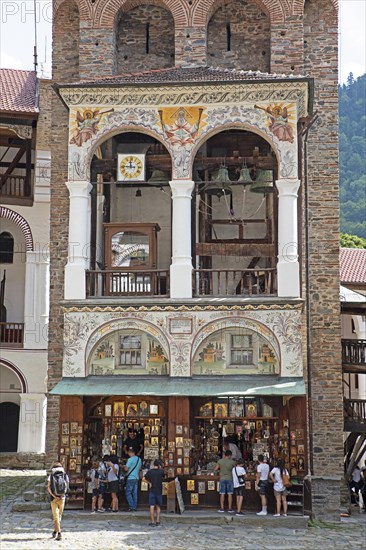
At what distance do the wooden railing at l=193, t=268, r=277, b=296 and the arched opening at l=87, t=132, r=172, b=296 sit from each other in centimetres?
90

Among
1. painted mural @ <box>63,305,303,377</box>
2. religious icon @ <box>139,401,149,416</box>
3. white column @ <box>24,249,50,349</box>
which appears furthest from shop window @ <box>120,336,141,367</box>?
white column @ <box>24,249,50,349</box>

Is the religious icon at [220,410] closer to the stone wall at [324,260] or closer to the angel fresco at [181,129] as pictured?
the stone wall at [324,260]

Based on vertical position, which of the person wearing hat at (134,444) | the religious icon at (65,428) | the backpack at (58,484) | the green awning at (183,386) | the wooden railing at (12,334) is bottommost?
the backpack at (58,484)

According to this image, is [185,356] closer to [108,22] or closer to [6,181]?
[108,22]

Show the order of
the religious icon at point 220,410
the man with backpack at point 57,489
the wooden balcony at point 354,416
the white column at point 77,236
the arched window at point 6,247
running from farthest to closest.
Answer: the arched window at point 6,247, the wooden balcony at point 354,416, the white column at point 77,236, the religious icon at point 220,410, the man with backpack at point 57,489

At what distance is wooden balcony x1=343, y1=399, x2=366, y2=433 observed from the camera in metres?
→ 23.6

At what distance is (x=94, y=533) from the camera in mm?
18172

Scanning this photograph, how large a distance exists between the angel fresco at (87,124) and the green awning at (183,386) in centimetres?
583

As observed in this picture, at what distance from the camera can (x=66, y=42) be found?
2538 cm

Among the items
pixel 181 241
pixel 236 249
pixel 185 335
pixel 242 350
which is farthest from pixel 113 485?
pixel 236 249

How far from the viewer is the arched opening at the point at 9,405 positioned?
31.6m

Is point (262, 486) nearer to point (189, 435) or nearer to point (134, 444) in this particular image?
point (189, 435)

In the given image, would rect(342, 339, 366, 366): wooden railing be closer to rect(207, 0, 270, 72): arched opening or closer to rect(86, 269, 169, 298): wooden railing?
rect(86, 269, 169, 298): wooden railing

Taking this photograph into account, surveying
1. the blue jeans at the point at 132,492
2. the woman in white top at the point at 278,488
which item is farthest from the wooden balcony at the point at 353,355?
the blue jeans at the point at 132,492
